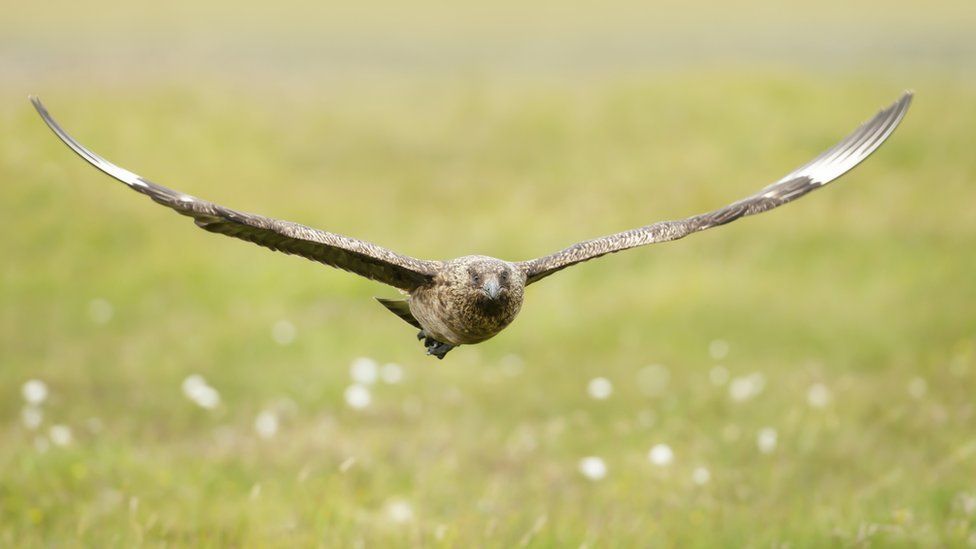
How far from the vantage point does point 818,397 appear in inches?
369

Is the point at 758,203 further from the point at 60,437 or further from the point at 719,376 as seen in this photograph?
the point at 60,437

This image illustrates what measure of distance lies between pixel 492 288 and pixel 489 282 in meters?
0.04

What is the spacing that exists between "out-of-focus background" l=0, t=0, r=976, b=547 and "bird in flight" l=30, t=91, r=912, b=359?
99 centimetres


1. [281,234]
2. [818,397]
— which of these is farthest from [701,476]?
[281,234]

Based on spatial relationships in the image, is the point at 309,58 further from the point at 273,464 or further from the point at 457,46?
the point at 273,464

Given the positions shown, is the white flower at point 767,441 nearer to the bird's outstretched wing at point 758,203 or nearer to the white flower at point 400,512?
the bird's outstretched wing at point 758,203

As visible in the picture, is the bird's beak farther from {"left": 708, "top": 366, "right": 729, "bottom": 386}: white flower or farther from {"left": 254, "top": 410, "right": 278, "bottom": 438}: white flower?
{"left": 708, "top": 366, "right": 729, "bottom": 386}: white flower

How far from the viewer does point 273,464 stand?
310 inches

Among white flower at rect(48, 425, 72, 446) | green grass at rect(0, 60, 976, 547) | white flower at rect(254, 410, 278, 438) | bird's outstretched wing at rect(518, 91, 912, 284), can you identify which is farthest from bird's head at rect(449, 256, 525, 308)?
white flower at rect(48, 425, 72, 446)

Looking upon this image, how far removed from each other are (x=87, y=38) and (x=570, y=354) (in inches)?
862

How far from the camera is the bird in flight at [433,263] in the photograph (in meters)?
5.79

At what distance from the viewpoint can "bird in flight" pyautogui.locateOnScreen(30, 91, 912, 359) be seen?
5789 millimetres

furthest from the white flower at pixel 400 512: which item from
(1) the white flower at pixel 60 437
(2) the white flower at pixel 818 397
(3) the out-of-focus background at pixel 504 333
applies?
(2) the white flower at pixel 818 397

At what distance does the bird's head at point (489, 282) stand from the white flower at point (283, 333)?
4.87m
